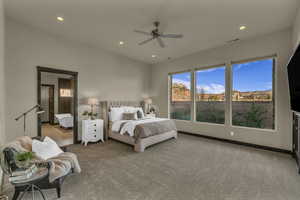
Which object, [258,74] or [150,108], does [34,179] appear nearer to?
[150,108]

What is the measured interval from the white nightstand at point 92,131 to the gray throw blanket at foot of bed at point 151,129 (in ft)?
5.14

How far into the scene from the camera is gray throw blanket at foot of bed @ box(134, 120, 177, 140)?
3.84 m

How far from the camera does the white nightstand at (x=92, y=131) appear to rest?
173 inches

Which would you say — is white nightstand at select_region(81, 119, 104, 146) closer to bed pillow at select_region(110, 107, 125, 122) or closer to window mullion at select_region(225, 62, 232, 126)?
bed pillow at select_region(110, 107, 125, 122)

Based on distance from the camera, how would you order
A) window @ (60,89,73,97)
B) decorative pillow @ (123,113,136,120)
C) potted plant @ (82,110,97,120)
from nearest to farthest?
potted plant @ (82,110,97,120) → decorative pillow @ (123,113,136,120) → window @ (60,89,73,97)

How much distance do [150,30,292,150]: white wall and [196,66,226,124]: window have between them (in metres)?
0.31

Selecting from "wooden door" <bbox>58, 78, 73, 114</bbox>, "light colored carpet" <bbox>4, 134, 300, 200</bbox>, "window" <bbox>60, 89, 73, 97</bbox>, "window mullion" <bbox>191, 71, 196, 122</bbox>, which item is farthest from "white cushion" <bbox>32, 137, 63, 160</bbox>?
"window" <bbox>60, 89, 73, 97</bbox>

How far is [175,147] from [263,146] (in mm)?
2676

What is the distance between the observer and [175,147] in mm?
4172

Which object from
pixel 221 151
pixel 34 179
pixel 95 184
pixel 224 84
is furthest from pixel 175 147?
pixel 34 179

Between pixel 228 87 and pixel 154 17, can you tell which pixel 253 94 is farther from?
pixel 154 17

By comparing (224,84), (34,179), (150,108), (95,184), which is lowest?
(95,184)

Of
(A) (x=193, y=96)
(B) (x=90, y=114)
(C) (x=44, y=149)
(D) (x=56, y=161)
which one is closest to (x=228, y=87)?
(A) (x=193, y=96)

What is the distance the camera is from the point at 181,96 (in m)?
6.29
